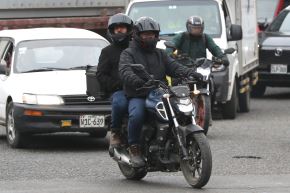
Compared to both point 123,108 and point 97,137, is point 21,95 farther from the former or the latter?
point 123,108

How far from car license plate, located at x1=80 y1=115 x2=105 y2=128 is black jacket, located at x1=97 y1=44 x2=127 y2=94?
2.41m

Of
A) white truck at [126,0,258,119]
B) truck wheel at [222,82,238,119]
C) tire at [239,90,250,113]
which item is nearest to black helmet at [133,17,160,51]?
white truck at [126,0,258,119]

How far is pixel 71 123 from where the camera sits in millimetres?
14203

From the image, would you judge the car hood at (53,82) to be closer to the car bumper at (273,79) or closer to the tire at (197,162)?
the tire at (197,162)

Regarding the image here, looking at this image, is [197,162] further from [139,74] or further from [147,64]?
[147,64]

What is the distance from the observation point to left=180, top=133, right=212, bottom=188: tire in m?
10.4

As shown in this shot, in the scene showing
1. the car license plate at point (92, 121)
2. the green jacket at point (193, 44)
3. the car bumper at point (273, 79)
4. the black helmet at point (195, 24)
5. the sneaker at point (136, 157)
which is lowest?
the car bumper at point (273, 79)

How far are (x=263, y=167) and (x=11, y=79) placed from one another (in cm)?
410

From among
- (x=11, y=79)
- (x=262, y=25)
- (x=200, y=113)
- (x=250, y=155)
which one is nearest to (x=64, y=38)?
(x=11, y=79)

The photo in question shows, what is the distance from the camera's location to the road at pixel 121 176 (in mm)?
10977

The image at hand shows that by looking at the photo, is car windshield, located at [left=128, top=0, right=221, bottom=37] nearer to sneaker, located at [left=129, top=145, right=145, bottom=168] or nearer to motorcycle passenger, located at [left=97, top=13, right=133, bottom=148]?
motorcycle passenger, located at [left=97, top=13, right=133, bottom=148]

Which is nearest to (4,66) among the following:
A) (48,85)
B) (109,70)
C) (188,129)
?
(48,85)

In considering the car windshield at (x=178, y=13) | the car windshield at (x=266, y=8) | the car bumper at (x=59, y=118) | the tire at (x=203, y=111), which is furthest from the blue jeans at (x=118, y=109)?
the car windshield at (x=266, y=8)

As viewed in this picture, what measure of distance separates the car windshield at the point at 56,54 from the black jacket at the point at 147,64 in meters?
4.07
